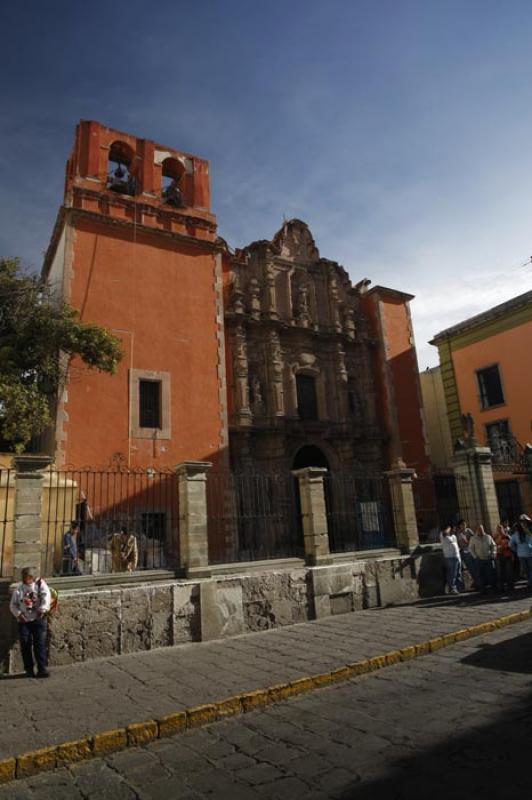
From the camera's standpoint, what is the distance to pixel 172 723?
4.32 m

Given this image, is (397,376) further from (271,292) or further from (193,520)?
(193,520)

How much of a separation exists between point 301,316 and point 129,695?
15.2 m

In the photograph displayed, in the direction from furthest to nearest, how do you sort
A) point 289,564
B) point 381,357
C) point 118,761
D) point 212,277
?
1. point 381,357
2. point 212,277
3. point 289,564
4. point 118,761

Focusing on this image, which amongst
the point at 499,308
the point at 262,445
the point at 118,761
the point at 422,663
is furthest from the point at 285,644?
the point at 499,308

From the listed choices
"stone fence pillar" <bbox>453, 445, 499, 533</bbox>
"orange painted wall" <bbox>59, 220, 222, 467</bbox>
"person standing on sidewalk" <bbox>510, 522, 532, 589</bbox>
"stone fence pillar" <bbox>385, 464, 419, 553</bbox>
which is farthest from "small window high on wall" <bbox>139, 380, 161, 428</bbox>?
"person standing on sidewalk" <bbox>510, 522, 532, 589</bbox>

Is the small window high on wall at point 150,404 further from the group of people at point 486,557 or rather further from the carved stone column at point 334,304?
the group of people at point 486,557

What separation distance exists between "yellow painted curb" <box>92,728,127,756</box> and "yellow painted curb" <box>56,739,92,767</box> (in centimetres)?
5

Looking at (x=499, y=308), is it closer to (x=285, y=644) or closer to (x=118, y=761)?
(x=285, y=644)

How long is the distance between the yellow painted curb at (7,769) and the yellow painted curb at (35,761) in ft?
0.11

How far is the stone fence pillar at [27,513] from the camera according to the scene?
6520 millimetres

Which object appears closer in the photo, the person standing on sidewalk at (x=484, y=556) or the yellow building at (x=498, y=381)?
the person standing on sidewalk at (x=484, y=556)

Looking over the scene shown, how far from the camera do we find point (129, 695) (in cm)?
505

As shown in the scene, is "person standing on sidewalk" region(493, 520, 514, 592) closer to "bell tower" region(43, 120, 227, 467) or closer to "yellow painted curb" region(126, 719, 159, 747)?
"bell tower" region(43, 120, 227, 467)

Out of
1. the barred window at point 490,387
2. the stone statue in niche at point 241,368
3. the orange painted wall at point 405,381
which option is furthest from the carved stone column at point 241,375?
the barred window at point 490,387
